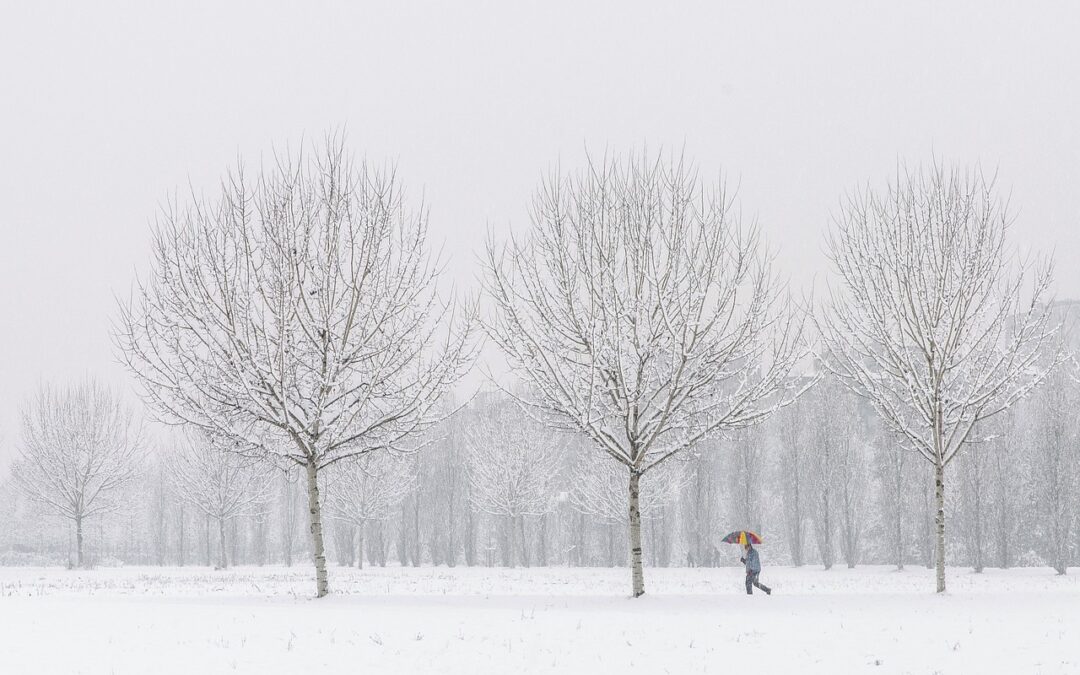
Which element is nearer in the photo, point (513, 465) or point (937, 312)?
point (937, 312)

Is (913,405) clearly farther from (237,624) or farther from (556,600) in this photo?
(237,624)

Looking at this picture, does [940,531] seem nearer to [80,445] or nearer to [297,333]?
[297,333]

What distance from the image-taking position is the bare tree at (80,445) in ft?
117

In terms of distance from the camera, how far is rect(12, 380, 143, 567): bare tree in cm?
3575

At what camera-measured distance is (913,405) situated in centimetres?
1673

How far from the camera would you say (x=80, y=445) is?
3594 centimetres

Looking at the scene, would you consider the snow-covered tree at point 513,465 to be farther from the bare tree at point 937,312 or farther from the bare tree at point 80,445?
the bare tree at point 937,312

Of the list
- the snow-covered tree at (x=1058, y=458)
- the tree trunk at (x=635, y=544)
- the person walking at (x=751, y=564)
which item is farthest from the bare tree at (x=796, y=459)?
the tree trunk at (x=635, y=544)

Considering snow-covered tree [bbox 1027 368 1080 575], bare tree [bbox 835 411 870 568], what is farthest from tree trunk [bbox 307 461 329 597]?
bare tree [bbox 835 411 870 568]

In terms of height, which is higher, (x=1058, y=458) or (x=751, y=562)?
(x=1058, y=458)

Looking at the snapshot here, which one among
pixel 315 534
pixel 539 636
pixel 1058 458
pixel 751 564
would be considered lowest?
pixel 751 564

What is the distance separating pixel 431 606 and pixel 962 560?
34.4 metres

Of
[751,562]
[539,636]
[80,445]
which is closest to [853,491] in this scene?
[751,562]

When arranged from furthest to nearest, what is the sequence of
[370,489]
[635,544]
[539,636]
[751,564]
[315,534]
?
[370,489] → [751,564] → [635,544] → [315,534] → [539,636]
